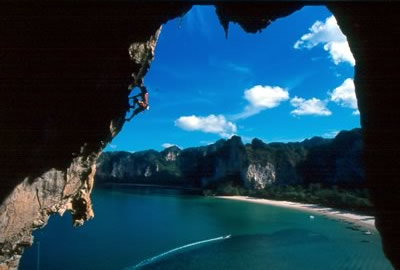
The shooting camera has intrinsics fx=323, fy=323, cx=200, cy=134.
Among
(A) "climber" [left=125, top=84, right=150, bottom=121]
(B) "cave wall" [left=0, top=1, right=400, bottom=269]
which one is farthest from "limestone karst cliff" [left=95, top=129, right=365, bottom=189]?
(B) "cave wall" [left=0, top=1, right=400, bottom=269]

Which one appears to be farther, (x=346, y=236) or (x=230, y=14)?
(x=346, y=236)

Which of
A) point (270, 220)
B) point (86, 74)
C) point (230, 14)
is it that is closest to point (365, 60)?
point (230, 14)

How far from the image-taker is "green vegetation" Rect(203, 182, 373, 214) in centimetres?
6407

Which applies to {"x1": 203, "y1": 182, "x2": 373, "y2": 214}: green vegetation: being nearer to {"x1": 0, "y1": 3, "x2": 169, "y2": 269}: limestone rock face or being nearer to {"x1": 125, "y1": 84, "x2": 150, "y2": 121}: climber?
{"x1": 125, "y1": 84, "x2": 150, "y2": 121}: climber

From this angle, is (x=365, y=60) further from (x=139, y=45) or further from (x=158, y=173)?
(x=158, y=173)

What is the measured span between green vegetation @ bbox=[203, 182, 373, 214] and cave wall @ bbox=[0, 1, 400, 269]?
42784 mm

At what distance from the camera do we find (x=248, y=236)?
141 ft

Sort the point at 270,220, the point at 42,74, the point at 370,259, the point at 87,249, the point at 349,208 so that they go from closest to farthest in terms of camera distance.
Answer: the point at 42,74, the point at 370,259, the point at 87,249, the point at 270,220, the point at 349,208

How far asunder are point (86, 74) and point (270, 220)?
55.0 metres

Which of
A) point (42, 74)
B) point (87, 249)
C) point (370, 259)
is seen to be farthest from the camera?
point (87, 249)

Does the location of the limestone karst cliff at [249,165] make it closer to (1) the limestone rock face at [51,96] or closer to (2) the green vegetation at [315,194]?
(2) the green vegetation at [315,194]

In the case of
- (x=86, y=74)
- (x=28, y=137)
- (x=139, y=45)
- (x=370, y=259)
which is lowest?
(x=370, y=259)

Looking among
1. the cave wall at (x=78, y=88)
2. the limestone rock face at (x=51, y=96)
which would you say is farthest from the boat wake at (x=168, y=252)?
the limestone rock face at (x=51, y=96)

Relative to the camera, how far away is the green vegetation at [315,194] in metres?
64.1
